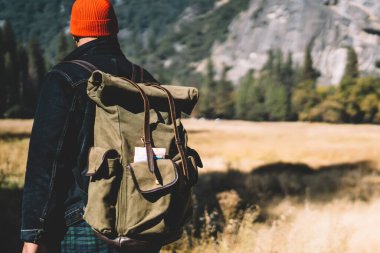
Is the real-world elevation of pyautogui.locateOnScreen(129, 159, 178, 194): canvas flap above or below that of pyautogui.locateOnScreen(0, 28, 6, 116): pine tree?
above

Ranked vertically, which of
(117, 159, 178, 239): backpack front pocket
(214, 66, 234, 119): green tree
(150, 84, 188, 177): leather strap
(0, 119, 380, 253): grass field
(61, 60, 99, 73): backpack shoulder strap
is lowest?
(214, 66, 234, 119): green tree

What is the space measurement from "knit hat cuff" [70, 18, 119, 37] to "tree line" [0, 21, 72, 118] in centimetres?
5612

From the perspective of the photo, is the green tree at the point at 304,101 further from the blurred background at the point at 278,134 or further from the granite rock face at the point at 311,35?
the granite rock face at the point at 311,35

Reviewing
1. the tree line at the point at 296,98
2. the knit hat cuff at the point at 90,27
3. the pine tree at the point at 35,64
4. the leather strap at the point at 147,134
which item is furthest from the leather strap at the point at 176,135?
the tree line at the point at 296,98

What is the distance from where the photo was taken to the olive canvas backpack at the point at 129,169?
2.04m

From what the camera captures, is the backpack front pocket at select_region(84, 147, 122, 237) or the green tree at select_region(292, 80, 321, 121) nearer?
the backpack front pocket at select_region(84, 147, 122, 237)

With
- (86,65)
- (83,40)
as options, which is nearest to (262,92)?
(83,40)

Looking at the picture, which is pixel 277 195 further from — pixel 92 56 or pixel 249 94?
pixel 249 94

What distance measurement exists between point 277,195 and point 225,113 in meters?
103

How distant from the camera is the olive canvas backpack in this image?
2.04 meters

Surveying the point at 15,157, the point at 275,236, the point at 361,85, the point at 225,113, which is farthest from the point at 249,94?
the point at 275,236

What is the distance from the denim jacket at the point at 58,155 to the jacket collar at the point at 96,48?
12 cm

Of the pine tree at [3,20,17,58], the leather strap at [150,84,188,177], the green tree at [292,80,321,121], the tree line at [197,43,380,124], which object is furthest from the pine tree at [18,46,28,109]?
the leather strap at [150,84,188,177]

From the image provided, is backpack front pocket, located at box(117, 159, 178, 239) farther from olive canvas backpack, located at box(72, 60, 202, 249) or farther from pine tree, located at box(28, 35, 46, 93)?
pine tree, located at box(28, 35, 46, 93)
